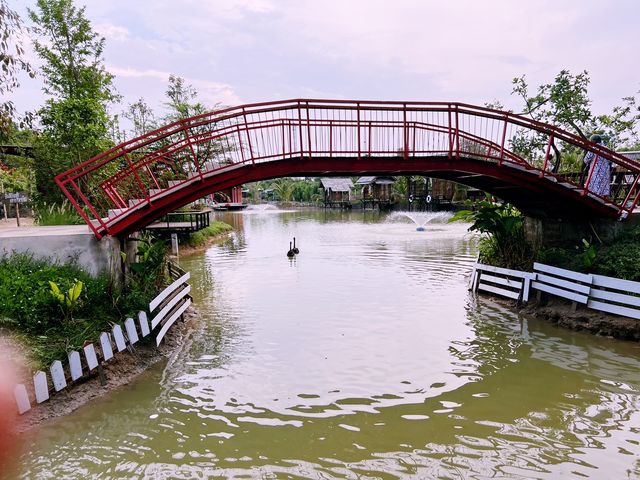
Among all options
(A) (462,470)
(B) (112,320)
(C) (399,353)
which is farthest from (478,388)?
(B) (112,320)

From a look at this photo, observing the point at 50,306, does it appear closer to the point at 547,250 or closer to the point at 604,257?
the point at 547,250

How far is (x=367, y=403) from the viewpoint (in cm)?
671

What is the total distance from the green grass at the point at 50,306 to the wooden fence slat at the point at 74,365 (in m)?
0.34

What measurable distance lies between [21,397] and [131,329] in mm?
2218

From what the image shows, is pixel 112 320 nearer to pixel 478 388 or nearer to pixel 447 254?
pixel 478 388

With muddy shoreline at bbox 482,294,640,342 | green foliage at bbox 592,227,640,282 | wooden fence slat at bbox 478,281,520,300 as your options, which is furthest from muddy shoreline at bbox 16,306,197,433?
green foliage at bbox 592,227,640,282

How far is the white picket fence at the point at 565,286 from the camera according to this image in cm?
915

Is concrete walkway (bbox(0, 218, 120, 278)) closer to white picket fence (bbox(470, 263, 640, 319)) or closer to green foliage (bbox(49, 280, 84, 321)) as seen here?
green foliage (bbox(49, 280, 84, 321))

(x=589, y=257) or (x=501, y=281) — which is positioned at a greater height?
(x=589, y=257)

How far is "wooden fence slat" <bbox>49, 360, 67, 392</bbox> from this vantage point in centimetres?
620

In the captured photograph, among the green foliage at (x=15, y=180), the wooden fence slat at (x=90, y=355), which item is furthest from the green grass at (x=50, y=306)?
the green foliage at (x=15, y=180)

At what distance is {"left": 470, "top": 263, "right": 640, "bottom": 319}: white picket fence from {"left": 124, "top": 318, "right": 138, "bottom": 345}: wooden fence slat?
9.54 m

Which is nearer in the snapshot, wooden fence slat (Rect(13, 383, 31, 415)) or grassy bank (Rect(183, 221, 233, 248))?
wooden fence slat (Rect(13, 383, 31, 415))

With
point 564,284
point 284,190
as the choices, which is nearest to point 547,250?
point 564,284
